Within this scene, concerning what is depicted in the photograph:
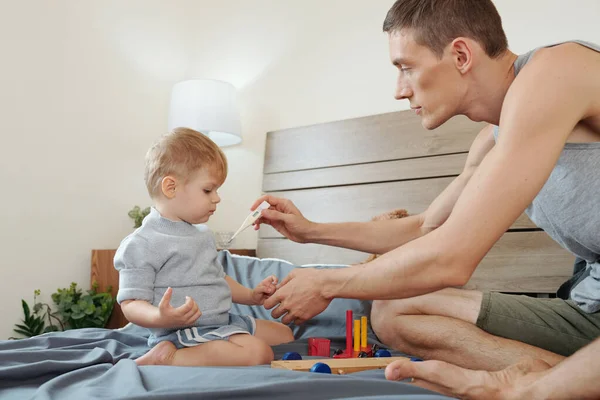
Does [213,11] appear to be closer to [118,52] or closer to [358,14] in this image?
[118,52]

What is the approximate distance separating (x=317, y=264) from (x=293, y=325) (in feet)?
1.53

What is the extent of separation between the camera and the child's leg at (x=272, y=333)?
1750 millimetres

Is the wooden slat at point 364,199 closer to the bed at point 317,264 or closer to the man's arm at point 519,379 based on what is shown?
the bed at point 317,264

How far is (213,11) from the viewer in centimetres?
352

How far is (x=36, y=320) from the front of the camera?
2.61 metres

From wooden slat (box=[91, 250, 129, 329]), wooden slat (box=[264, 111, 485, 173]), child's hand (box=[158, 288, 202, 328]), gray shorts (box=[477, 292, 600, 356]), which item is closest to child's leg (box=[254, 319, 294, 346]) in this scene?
child's hand (box=[158, 288, 202, 328])

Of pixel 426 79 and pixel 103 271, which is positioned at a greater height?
pixel 426 79

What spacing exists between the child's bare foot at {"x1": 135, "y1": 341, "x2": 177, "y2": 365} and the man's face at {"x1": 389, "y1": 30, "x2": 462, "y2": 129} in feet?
2.63

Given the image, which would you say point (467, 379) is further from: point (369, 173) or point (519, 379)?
point (369, 173)

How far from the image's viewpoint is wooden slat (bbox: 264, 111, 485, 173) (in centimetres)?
241

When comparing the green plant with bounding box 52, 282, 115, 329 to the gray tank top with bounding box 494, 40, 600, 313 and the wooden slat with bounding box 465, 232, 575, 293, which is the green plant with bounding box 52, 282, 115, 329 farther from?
the gray tank top with bounding box 494, 40, 600, 313

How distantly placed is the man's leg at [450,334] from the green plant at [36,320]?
1.60 metres

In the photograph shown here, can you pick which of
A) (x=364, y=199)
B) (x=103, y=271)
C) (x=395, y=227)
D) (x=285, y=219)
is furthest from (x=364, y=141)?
(x=103, y=271)

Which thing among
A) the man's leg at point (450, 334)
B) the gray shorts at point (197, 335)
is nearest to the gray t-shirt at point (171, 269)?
the gray shorts at point (197, 335)
